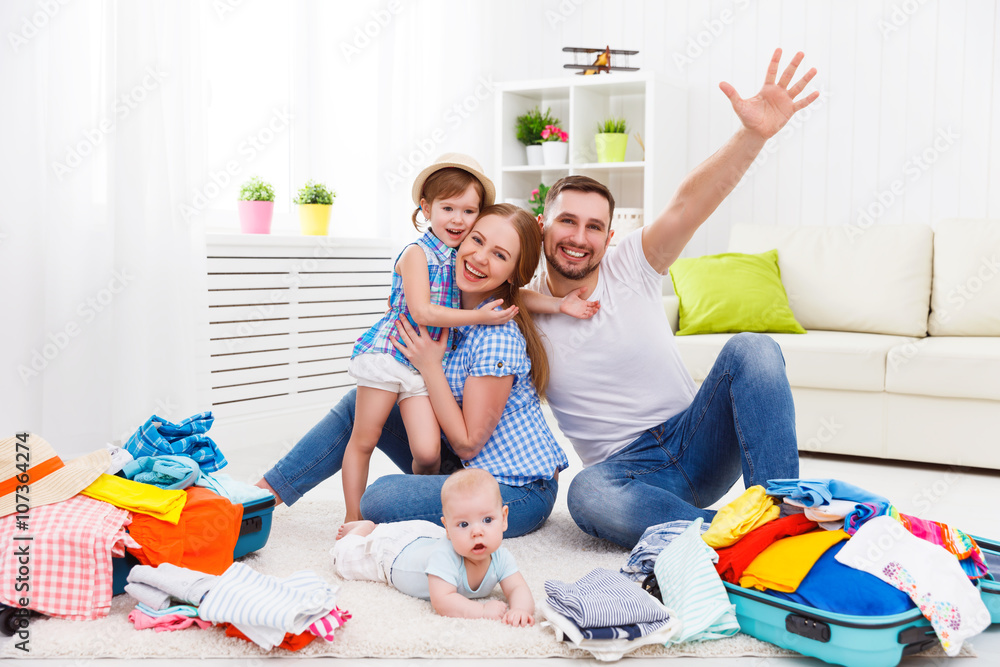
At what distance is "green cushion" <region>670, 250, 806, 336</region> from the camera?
3.20 m

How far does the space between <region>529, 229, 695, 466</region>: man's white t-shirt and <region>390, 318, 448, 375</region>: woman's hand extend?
0.80 ft

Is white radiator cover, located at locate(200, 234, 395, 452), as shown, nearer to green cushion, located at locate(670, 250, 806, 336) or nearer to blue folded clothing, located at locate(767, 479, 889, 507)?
green cushion, located at locate(670, 250, 806, 336)

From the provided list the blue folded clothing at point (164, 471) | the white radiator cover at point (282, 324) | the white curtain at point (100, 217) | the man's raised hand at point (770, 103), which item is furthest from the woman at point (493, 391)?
the white radiator cover at point (282, 324)

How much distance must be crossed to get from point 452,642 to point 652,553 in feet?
1.42

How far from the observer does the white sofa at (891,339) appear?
270cm

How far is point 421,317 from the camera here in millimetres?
1826

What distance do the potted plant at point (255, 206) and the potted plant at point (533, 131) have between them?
1.42m

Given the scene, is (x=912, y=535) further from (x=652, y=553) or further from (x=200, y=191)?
(x=200, y=191)

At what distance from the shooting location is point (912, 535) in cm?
134

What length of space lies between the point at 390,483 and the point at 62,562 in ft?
2.05

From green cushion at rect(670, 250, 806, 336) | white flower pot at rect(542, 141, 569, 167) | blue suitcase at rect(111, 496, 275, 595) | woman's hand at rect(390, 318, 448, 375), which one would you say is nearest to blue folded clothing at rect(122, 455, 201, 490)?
blue suitcase at rect(111, 496, 275, 595)

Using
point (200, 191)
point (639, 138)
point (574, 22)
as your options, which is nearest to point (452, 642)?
point (200, 191)

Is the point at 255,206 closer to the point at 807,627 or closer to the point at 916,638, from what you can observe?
the point at 807,627

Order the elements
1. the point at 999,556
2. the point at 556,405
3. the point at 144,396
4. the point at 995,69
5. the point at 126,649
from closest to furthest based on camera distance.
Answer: the point at 126,649 → the point at 999,556 → the point at 556,405 → the point at 144,396 → the point at 995,69
